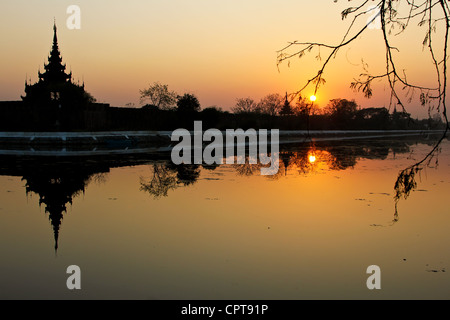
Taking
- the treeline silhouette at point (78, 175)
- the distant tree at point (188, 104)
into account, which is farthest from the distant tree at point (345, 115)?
the treeline silhouette at point (78, 175)

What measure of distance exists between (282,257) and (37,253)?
3696mm

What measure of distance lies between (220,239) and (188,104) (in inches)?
1709

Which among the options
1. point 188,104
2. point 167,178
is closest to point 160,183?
point 167,178

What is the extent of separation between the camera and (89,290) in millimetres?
5094

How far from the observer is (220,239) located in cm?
736

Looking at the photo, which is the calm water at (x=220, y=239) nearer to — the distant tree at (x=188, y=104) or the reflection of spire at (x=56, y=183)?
the reflection of spire at (x=56, y=183)

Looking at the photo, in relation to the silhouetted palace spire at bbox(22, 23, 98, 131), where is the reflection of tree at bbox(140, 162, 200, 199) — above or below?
below

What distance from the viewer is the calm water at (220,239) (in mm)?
5242

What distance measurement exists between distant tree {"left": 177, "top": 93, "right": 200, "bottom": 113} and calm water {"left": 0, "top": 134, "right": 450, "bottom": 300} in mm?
35687

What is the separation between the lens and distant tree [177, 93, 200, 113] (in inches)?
1953

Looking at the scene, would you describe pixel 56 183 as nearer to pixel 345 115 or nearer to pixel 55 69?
pixel 55 69

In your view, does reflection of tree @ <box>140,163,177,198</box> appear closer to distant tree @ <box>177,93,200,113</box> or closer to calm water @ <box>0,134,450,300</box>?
calm water @ <box>0,134,450,300</box>

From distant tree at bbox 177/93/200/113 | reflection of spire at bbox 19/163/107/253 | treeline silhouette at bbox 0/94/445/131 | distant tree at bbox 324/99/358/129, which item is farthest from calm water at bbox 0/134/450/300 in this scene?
distant tree at bbox 324/99/358/129

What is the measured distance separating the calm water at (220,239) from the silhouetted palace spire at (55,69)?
5680 centimetres
